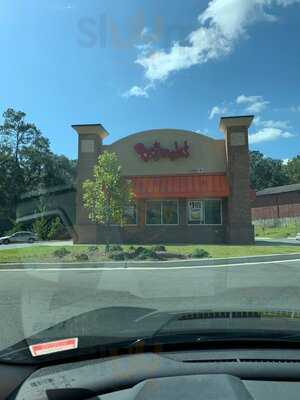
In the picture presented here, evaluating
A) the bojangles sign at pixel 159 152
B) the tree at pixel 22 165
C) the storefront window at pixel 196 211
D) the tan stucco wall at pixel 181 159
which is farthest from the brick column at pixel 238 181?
the tree at pixel 22 165

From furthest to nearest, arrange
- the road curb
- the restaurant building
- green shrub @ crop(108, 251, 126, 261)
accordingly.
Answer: the restaurant building, green shrub @ crop(108, 251, 126, 261), the road curb

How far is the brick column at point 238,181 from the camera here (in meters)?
29.4

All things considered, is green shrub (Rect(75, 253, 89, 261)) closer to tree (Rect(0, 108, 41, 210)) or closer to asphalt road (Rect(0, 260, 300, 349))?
asphalt road (Rect(0, 260, 300, 349))

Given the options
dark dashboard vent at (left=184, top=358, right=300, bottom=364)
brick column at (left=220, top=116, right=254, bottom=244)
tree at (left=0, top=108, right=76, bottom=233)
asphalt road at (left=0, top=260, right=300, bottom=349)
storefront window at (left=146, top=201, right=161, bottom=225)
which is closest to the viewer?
dark dashboard vent at (left=184, top=358, right=300, bottom=364)

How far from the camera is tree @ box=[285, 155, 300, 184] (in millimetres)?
102125

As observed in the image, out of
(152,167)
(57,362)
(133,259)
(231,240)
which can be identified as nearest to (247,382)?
(57,362)

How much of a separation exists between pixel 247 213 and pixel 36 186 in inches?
1702

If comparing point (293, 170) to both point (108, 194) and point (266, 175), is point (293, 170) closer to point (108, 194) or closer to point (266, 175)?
point (266, 175)

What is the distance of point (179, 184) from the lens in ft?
101

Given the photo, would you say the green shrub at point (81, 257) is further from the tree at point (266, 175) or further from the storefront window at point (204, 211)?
the tree at point (266, 175)

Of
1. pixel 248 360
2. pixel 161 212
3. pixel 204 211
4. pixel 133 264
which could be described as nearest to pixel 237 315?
pixel 248 360

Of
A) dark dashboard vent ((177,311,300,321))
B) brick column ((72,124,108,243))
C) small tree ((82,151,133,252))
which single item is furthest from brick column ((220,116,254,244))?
dark dashboard vent ((177,311,300,321))

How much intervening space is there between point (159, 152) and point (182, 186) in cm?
286

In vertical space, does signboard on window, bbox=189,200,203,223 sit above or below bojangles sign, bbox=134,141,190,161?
below
